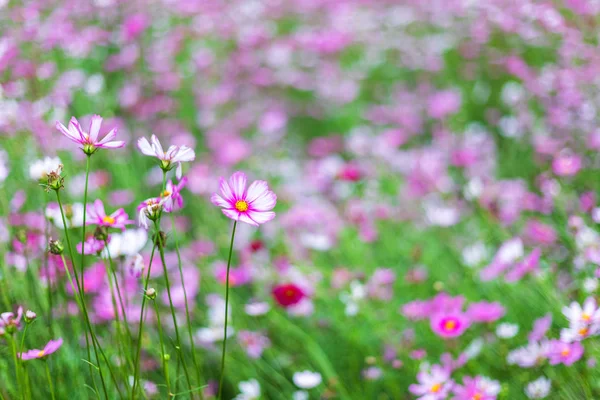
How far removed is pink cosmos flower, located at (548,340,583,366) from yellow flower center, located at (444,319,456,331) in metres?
0.18

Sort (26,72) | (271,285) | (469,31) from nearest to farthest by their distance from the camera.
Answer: (271,285)
(26,72)
(469,31)

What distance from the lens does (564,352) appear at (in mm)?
1036

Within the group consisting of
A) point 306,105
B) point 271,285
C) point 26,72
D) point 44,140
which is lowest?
point 306,105

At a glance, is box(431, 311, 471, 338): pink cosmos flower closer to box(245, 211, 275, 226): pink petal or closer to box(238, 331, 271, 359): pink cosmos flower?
box(238, 331, 271, 359): pink cosmos flower

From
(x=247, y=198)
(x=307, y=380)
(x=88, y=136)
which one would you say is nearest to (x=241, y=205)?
(x=247, y=198)

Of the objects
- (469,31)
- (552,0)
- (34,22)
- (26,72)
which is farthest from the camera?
(469,31)

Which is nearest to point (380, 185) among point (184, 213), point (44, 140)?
point (184, 213)

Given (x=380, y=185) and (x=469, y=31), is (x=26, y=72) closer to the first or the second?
(x=380, y=185)

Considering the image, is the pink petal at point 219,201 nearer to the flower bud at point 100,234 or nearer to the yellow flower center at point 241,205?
the yellow flower center at point 241,205

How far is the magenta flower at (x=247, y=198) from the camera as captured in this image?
748 millimetres

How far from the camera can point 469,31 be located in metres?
2.88

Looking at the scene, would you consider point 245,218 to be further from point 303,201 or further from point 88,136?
point 303,201

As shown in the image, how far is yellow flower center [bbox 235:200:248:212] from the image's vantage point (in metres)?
0.77

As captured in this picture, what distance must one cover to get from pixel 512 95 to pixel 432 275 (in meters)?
0.94
